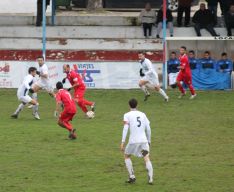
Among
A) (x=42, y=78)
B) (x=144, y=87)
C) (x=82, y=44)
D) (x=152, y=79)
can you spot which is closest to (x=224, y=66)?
(x=144, y=87)

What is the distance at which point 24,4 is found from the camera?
5688cm

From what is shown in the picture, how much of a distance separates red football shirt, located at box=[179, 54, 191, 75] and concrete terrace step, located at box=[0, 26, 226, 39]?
27.2 feet

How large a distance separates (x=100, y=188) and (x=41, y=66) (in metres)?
15.5

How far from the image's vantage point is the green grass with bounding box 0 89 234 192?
21.5m

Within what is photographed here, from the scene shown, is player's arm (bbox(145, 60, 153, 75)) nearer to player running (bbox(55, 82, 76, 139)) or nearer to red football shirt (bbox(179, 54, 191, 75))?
red football shirt (bbox(179, 54, 191, 75))

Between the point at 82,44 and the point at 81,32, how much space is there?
8.77 ft

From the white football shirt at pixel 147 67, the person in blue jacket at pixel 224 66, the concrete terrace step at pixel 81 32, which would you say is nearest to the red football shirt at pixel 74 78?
the white football shirt at pixel 147 67

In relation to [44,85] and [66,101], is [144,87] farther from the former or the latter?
[66,101]

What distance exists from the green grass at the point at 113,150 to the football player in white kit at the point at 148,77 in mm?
562

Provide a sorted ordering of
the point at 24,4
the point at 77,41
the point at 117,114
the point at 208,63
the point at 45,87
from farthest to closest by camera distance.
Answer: the point at 24,4 → the point at 77,41 → the point at 208,63 → the point at 45,87 → the point at 117,114

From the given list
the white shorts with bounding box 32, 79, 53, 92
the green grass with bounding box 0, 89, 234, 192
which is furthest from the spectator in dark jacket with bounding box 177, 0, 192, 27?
the white shorts with bounding box 32, 79, 53, 92

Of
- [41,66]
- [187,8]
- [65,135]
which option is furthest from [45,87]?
[187,8]

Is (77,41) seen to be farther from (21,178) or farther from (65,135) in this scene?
(21,178)

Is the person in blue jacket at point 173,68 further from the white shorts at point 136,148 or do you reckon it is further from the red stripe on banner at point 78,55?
the white shorts at point 136,148
